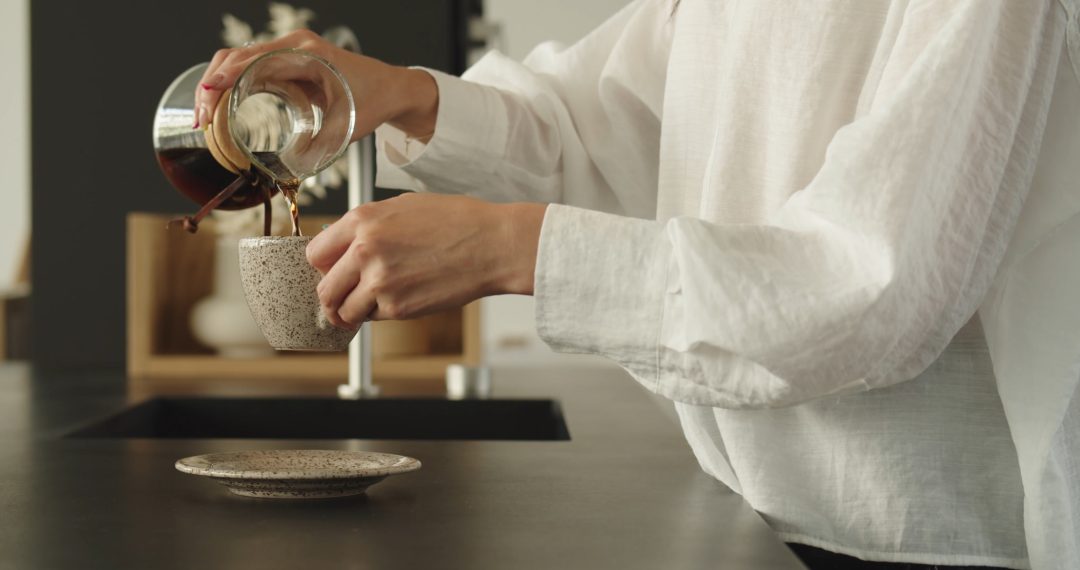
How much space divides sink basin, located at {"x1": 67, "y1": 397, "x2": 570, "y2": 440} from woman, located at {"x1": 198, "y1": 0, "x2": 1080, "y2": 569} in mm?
820

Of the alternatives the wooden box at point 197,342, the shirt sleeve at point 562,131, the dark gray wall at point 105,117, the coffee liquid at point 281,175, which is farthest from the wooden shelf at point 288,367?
the coffee liquid at point 281,175

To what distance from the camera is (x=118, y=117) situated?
2.41 meters

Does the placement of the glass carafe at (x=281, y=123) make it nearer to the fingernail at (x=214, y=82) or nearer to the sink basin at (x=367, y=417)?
the fingernail at (x=214, y=82)

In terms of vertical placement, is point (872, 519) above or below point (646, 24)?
below

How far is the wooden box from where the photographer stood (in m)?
2.19

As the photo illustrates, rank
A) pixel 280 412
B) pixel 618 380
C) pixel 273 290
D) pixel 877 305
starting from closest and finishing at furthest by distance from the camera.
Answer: pixel 877 305 → pixel 273 290 → pixel 280 412 → pixel 618 380

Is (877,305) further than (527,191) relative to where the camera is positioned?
No

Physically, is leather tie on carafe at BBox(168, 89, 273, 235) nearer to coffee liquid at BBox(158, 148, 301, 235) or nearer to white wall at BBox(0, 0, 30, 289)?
coffee liquid at BBox(158, 148, 301, 235)

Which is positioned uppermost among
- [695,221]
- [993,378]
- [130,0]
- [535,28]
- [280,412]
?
[535,28]

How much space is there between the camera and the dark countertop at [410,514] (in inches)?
27.8

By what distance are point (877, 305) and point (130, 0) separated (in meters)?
2.10

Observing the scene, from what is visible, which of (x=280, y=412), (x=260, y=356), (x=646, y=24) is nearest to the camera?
(x=646, y=24)

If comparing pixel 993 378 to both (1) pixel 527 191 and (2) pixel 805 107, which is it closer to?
(2) pixel 805 107

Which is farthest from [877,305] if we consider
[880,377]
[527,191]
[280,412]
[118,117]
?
[118,117]
